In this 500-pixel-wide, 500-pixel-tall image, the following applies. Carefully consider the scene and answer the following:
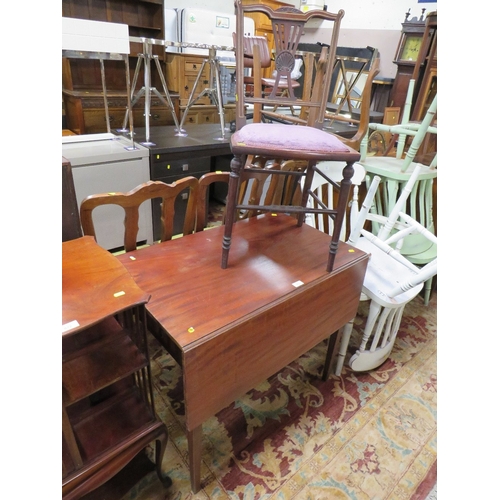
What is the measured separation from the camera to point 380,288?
1.47m

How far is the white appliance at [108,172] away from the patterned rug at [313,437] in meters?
0.92

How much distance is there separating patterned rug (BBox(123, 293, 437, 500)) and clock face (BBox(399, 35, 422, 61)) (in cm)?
385

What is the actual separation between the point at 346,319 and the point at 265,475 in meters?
0.64

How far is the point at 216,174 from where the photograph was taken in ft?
4.24

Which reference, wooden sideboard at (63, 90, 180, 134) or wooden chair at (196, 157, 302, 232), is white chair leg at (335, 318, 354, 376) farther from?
wooden sideboard at (63, 90, 180, 134)

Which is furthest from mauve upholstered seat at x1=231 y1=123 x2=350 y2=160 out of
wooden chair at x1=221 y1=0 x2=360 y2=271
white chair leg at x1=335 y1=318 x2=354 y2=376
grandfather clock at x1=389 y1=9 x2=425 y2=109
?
grandfather clock at x1=389 y1=9 x2=425 y2=109

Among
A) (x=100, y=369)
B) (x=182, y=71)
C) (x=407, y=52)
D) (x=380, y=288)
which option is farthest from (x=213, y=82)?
(x=407, y=52)

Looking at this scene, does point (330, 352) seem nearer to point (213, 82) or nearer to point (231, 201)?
point (231, 201)

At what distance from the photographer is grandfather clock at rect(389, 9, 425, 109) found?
3.95m

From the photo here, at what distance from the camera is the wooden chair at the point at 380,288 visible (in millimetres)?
1442

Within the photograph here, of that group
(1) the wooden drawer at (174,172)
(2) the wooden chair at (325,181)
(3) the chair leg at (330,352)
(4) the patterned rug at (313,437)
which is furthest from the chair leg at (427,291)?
(1) the wooden drawer at (174,172)

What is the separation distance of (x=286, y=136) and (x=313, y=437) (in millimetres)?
1136

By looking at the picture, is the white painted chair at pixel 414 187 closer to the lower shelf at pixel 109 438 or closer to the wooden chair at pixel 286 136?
the wooden chair at pixel 286 136

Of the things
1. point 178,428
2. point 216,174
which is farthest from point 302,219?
point 178,428
